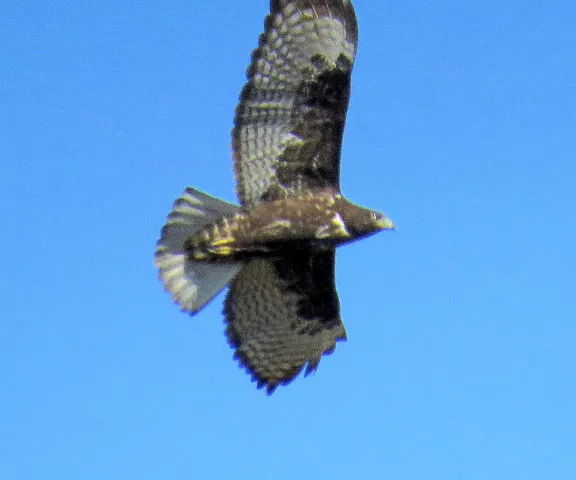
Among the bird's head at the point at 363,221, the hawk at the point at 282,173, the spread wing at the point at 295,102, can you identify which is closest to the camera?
the bird's head at the point at 363,221

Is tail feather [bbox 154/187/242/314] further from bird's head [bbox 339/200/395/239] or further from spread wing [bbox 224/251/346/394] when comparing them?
bird's head [bbox 339/200/395/239]

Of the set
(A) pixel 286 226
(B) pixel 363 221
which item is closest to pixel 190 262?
(A) pixel 286 226

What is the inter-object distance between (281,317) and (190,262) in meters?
1.11

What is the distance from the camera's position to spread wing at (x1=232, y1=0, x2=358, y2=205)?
13531mm

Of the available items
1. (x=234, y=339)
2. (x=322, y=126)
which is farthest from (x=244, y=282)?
(x=322, y=126)

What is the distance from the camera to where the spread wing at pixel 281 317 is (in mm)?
14086

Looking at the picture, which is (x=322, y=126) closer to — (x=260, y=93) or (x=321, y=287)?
(x=260, y=93)

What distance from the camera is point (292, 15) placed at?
1357cm

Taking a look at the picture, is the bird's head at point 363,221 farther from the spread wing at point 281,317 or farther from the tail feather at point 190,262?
the tail feather at point 190,262

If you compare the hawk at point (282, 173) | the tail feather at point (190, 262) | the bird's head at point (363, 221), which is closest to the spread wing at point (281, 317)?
the hawk at point (282, 173)

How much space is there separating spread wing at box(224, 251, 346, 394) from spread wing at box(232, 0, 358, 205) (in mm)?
809

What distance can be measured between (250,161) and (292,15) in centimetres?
126

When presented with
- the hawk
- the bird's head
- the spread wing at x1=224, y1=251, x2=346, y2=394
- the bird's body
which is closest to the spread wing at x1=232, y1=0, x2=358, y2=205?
the hawk

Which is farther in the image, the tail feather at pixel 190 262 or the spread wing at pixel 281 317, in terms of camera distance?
→ the spread wing at pixel 281 317
